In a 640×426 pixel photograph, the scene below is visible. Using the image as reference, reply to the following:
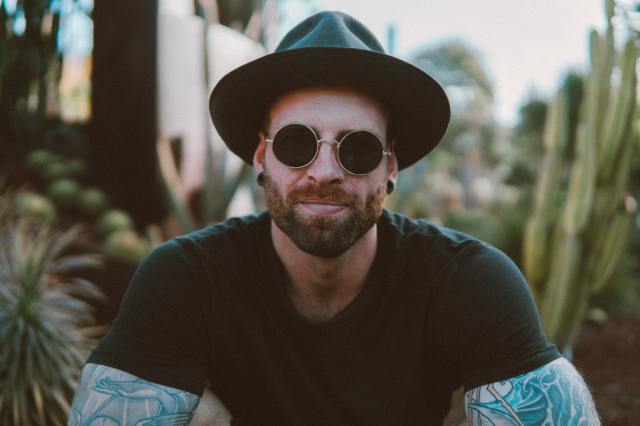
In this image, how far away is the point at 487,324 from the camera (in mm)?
1896

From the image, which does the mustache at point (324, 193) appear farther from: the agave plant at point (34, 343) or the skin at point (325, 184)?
the agave plant at point (34, 343)

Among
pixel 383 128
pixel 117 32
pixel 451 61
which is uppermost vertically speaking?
pixel 451 61

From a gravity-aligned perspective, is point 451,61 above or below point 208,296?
above

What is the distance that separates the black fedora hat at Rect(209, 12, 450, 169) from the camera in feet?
6.73

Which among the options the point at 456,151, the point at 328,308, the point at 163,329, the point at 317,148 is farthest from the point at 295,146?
the point at 456,151

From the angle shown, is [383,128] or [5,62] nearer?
[383,128]

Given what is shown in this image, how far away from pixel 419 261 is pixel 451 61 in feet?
143

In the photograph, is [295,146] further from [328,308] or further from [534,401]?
[534,401]

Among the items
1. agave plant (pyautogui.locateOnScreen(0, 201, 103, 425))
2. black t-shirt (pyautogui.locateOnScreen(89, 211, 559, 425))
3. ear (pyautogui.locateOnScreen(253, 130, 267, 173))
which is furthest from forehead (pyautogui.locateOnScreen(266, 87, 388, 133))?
agave plant (pyautogui.locateOnScreen(0, 201, 103, 425))

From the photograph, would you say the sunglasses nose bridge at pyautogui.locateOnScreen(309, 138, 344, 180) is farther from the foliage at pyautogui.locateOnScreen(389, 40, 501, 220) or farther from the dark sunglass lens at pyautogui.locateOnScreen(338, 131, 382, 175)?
the foliage at pyautogui.locateOnScreen(389, 40, 501, 220)

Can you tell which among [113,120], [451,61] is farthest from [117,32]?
[451,61]

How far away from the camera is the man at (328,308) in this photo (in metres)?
1.85

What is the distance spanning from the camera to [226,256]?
84.0 inches

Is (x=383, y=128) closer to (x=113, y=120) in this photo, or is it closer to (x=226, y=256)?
(x=226, y=256)
